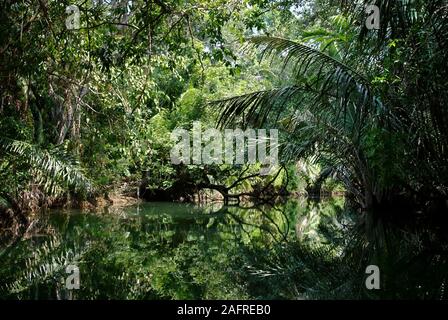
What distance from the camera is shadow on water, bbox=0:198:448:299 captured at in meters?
3.74

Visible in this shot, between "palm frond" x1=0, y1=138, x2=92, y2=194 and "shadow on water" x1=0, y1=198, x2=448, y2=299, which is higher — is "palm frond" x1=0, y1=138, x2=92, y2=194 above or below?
above

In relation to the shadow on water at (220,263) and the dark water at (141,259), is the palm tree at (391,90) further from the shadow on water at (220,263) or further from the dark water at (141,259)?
the dark water at (141,259)

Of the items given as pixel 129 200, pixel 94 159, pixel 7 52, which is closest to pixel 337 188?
pixel 129 200

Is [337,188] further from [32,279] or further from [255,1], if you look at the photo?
[32,279]

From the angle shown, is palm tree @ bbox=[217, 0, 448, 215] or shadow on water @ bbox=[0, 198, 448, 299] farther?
palm tree @ bbox=[217, 0, 448, 215]

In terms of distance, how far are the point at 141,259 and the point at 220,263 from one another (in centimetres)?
83

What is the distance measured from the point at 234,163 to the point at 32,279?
46.9 ft

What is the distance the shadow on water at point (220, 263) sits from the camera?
374 cm

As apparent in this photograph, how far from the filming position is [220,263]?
5184mm

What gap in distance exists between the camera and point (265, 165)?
19219 mm
